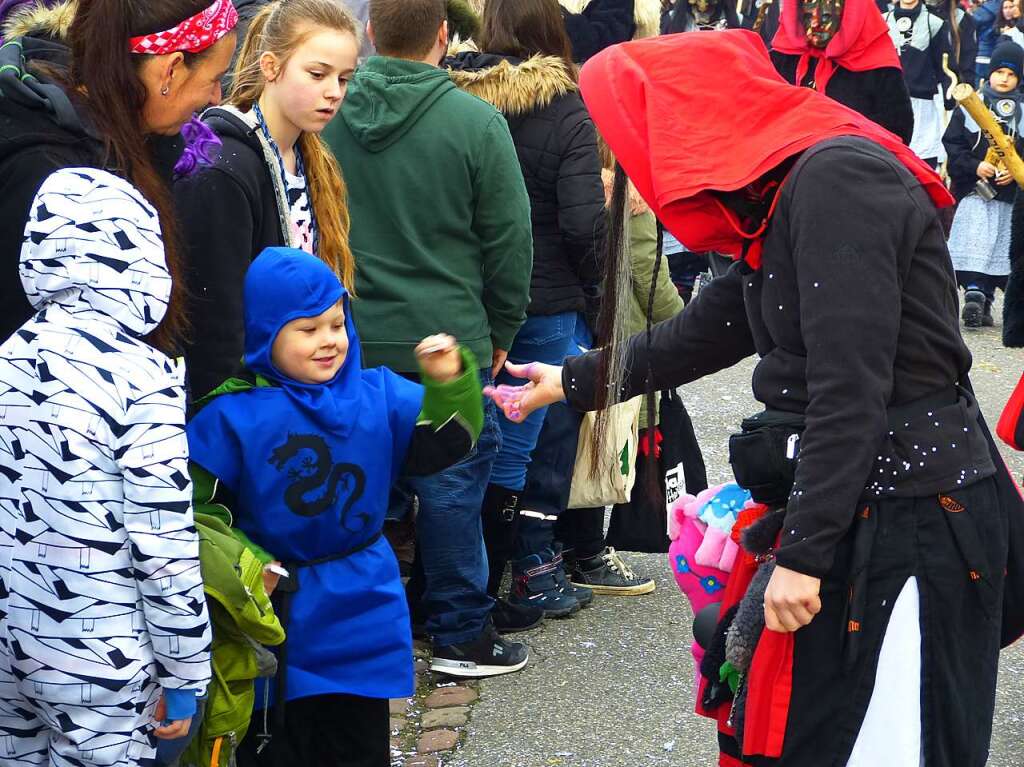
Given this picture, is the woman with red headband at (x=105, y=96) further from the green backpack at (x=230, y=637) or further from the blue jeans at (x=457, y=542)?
the blue jeans at (x=457, y=542)

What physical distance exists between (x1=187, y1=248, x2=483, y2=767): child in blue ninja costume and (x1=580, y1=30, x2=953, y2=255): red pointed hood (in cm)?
58

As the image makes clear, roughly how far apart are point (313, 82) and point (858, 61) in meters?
3.75

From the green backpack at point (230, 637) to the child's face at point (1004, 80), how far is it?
811 centimetres

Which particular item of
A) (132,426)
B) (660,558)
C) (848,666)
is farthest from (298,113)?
(660,558)

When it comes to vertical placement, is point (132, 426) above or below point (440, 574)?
above

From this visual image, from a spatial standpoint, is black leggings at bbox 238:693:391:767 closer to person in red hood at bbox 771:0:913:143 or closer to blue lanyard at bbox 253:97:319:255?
blue lanyard at bbox 253:97:319:255

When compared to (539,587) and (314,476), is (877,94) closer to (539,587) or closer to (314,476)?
(539,587)

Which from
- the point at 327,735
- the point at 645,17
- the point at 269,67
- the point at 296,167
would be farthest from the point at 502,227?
the point at 645,17

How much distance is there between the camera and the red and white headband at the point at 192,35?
2424 millimetres

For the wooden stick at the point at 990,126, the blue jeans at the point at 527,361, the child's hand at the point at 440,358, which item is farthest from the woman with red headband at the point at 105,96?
the wooden stick at the point at 990,126

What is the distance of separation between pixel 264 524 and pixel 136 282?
28.7 inches

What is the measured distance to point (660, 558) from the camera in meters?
5.25

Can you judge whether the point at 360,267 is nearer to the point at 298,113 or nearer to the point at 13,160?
the point at 298,113

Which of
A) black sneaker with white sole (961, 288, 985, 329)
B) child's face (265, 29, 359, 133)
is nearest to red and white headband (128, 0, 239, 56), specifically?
child's face (265, 29, 359, 133)
